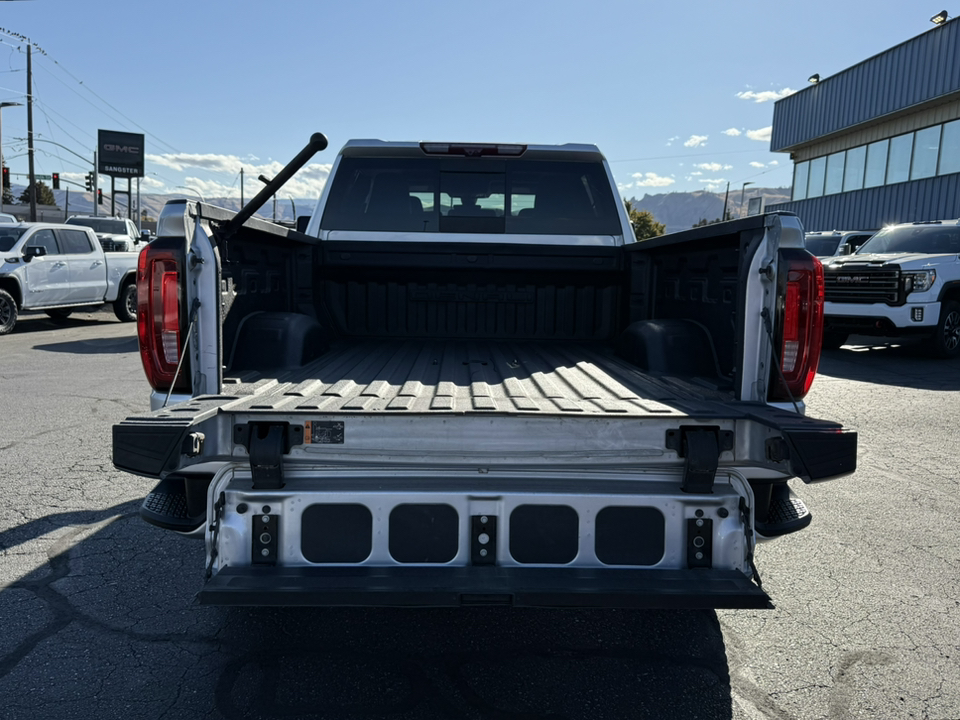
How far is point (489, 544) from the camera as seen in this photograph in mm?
2518

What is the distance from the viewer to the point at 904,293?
10914mm

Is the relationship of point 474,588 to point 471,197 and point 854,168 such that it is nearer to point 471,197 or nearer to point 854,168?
point 471,197

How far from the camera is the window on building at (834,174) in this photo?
29.1 meters

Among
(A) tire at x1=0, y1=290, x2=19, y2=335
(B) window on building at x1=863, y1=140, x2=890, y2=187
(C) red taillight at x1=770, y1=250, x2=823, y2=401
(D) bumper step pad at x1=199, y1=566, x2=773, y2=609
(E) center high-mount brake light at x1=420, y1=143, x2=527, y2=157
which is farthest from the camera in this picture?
(B) window on building at x1=863, y1=140, x2=890, y2=187

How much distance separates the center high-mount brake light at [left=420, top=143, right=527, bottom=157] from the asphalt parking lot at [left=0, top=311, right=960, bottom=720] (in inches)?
109

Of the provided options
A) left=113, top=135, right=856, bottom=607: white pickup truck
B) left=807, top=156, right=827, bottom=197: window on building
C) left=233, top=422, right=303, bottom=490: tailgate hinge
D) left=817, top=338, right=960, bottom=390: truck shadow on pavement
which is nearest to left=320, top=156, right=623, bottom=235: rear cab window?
left=113, top=135, right=856, bottom=607: white pickup truck

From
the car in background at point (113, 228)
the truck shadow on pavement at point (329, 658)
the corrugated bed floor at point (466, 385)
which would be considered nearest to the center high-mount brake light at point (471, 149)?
the corrugated bed floor at point (466, 385)

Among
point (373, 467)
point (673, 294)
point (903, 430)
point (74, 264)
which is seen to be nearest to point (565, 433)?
point (373, 467)

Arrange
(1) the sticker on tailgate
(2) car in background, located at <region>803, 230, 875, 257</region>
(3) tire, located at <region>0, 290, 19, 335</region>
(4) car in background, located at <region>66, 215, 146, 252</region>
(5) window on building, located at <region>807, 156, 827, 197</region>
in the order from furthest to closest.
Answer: (5) window on building, located at <region>807, 156, 827, 197</region>, (4) car in background, located at <region>66, 215, 146, 252</region>, (2) car in background, located at <region>803, 230, 875, 257</region>, (3) tire, located at <region>0, 290, 19, 335</region>, (1) the sticker on tailgate

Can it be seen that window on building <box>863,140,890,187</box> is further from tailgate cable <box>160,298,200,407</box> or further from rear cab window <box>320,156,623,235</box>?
tailgate cable <box>160,298,200,407</box>

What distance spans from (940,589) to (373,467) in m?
2.89

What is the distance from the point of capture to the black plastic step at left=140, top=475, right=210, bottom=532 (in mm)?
2662

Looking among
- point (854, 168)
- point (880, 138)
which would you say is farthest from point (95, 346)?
point (854, 168)

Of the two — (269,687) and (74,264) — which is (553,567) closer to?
(269,687)
